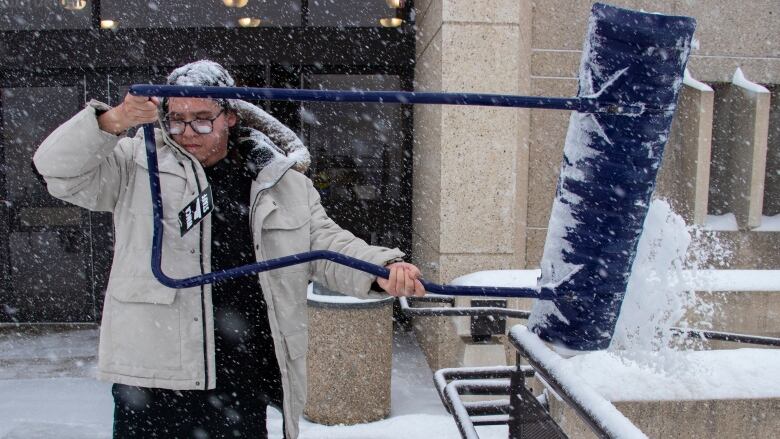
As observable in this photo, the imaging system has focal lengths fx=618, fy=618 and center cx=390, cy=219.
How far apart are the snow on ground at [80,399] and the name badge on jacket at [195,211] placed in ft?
8.11

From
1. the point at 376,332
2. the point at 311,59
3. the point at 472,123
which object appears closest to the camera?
the point at 376,332

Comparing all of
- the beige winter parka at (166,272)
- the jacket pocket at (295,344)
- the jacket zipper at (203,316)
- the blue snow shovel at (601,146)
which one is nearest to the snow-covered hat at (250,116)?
the beige winter parka at (166,272)

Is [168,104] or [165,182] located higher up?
[168,104]

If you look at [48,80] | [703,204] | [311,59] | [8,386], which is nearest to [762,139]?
[703,204]

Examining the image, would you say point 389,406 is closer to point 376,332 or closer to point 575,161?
point 376,332

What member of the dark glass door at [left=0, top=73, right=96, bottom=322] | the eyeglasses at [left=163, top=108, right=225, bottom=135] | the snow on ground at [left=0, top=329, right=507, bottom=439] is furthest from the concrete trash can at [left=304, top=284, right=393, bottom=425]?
the dark glass door at [left=0, top=73, right=96, bottom=322]

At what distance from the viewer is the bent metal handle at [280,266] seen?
52.5 inches

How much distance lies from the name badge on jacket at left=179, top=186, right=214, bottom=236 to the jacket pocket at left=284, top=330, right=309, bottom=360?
20.4 inches

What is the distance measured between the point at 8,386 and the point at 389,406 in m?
3.20

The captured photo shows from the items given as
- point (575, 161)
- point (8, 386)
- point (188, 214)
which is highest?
point (575, 161)

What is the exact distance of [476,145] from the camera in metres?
4.84

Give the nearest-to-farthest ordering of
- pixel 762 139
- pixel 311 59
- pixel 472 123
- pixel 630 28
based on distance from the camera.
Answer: pixel 630 28 → pixel 472 123 → pixel 762 139 → pixel 311 59

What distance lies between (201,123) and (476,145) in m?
3.15

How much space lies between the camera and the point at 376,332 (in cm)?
418
